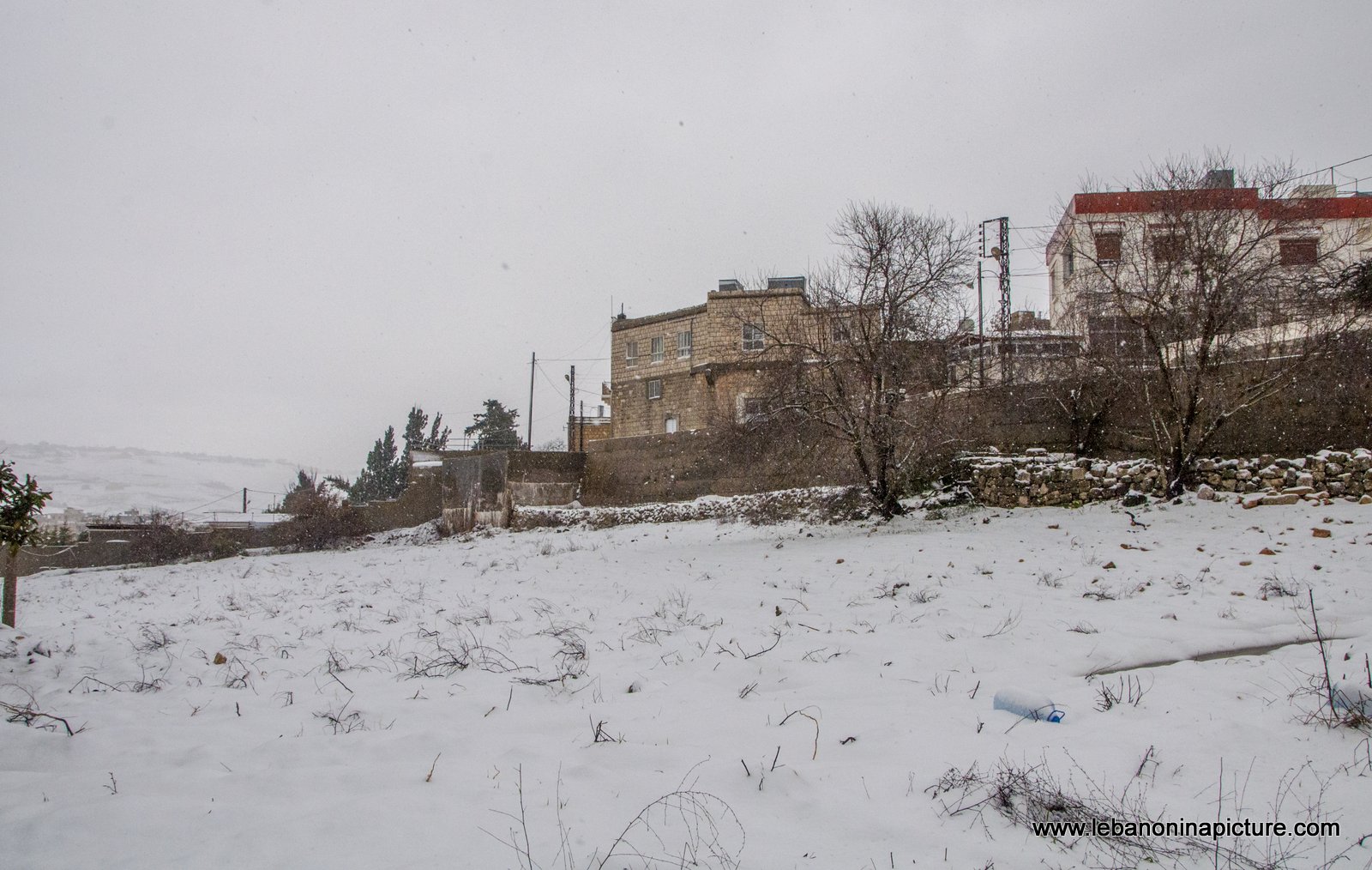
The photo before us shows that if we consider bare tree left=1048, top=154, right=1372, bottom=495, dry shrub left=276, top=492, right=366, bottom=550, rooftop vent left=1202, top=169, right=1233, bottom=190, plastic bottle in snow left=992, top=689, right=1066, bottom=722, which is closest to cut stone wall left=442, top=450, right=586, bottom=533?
dry shrub left=276, top=492, right=366, bottom=550

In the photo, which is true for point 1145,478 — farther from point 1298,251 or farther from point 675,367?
point 675,367

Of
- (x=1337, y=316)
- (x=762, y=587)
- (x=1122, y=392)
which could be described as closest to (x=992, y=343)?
(x=1122, y=392)

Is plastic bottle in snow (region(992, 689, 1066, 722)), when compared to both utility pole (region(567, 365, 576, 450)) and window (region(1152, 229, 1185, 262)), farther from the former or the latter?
utility pole (region(567, 365, 576, 450))

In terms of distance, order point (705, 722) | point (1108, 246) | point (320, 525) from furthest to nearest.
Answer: point (320, 525), point (1108, 246), point (705, 722)

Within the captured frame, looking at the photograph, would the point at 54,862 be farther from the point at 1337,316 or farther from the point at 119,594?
the point at 1337,316

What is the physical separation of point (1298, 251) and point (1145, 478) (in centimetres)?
434

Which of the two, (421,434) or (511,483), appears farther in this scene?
(421,434)

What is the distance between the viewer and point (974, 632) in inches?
222

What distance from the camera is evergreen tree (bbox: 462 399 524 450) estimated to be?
45.5m

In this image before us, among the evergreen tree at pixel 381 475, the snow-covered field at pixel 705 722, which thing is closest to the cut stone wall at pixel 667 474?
the snow-covered field at pixel 705 722

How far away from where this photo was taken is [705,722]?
397 centimetres

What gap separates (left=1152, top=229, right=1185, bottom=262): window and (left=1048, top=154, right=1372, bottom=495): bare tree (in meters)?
0.02

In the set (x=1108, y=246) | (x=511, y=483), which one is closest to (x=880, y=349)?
(x=1108, y=246)

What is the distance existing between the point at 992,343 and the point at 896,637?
12237mm
